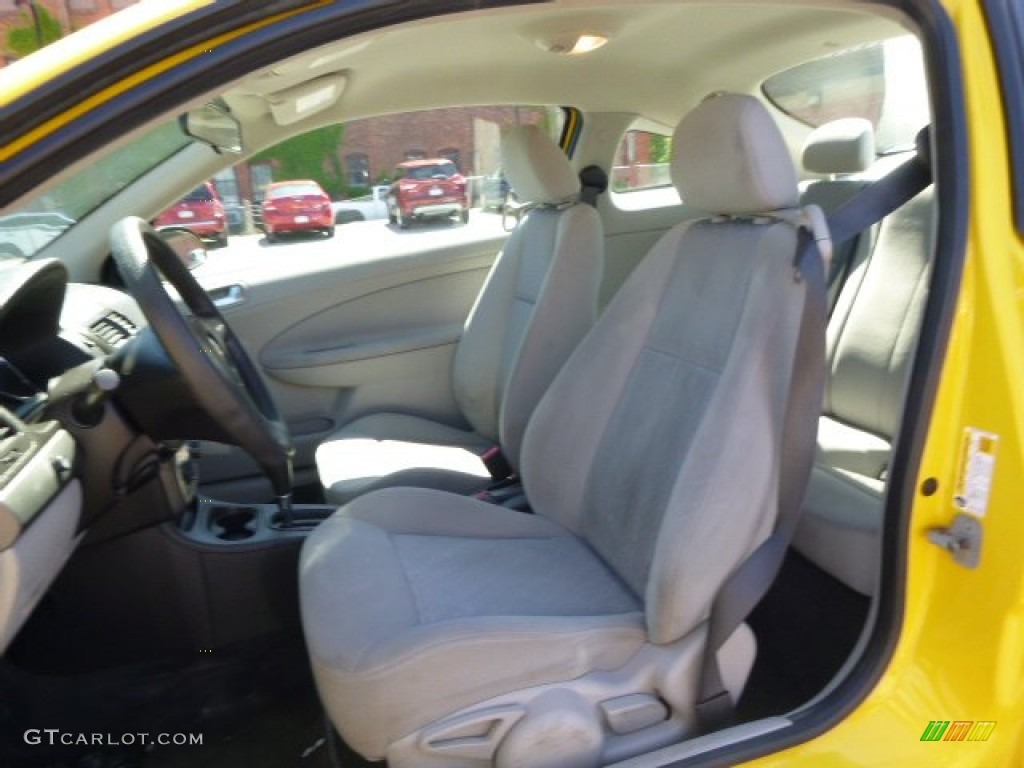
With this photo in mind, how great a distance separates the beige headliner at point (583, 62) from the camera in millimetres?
1875

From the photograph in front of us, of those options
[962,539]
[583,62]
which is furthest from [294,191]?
[962,539]

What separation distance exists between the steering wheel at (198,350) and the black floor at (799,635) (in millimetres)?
1055

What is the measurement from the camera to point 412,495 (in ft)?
5.90

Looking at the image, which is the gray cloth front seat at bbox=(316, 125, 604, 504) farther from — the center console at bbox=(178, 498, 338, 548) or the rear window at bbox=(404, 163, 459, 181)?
the rear window at bbox=(404, 163, 459, 181)

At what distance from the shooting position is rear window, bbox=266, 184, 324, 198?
3934mm

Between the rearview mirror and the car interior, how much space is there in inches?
0.8

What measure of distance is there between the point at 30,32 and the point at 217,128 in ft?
3.33

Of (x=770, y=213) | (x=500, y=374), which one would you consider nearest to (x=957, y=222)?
(x=770, y=213)

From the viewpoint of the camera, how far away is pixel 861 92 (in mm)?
2652

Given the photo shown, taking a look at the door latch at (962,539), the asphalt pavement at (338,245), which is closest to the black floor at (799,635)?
the door latch at (962,539)

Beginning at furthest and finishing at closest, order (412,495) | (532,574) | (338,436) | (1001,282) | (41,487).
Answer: (338,436) → (412,495) → (532,574) → (41,487) → (1001,282)

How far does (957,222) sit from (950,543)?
42cm

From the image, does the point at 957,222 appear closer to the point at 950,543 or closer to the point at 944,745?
the point at 950,543

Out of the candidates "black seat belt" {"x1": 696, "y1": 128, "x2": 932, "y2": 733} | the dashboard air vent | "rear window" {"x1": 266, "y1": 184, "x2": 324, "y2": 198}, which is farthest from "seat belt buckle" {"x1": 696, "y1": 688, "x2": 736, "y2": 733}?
"rear window" {"x1": 266, "y1": 184, "x2": 324, "y2": 198}
